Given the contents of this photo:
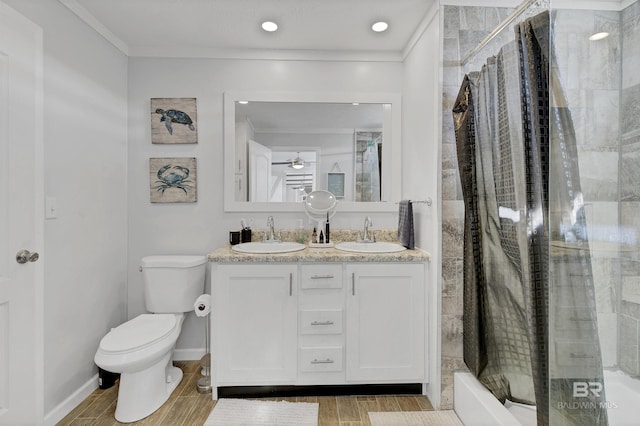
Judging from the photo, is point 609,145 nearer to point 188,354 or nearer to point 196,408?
point 196,408

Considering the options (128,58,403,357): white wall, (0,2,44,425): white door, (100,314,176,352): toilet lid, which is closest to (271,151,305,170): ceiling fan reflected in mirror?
(128,58,403,357): white wall

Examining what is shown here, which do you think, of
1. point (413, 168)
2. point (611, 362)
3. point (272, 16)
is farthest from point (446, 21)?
point (611, 362)

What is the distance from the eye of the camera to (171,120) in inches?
97.0

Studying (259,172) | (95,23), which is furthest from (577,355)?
(95,23)

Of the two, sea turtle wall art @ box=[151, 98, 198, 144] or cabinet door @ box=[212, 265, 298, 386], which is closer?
cabinet door @ box=[212, 265, 298, 386]

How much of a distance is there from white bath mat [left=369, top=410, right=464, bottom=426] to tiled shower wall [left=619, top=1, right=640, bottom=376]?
41.5 inches

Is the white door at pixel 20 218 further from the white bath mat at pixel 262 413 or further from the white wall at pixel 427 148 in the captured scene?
the white wall at pixel 427 148

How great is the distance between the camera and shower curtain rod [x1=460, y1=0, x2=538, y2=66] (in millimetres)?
1393

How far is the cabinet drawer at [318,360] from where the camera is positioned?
1.96 metres

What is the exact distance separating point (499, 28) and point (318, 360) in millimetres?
1976

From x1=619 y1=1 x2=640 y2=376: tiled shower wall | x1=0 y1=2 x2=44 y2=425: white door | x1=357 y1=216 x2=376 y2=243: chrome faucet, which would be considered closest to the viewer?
Result: x1=619 y1=1 x2=640 y2=376: tiled shower wall

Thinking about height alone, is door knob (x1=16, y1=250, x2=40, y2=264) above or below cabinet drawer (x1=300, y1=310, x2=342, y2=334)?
above

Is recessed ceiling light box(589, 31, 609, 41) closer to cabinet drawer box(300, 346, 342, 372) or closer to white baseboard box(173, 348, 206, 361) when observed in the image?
cabinet drawer box(300, 346, 342, 372)

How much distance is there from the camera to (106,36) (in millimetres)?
2201
